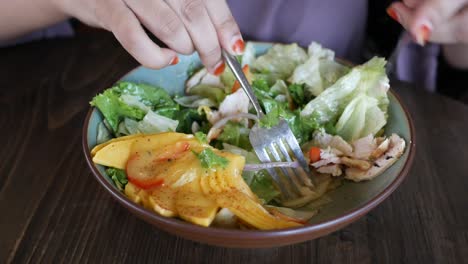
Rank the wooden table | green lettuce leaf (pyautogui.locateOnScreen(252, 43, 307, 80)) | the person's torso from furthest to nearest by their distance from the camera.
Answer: the person's torso, green lettuce leaf (pyautogui.locateOnScreen(252, 43, 307, 80)), the wooden table

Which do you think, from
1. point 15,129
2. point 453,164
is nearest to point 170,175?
point 15,129

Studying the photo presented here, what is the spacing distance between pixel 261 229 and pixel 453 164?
0.54m

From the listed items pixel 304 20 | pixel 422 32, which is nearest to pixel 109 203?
pixel 422 32

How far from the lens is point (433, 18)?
87 cm

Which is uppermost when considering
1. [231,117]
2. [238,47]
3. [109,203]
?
[238,47]

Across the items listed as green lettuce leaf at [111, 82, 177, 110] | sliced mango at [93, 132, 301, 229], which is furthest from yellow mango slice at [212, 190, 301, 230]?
green lettuce leaf at [111, 82, 177, 110]

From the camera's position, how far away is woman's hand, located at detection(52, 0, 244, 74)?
0.85 m

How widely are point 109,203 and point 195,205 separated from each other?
0.26m

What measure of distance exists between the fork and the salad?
0.6 inches

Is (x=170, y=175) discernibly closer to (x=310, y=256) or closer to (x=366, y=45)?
(x=310, y=256)

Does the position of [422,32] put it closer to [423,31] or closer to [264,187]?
[423,31]

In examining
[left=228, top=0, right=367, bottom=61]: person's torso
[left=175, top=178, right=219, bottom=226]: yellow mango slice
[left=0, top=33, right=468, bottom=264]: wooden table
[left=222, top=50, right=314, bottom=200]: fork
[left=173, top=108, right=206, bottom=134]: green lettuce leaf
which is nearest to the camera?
[left=175, top=178, right=219, bottom=226]: yellow mango slice

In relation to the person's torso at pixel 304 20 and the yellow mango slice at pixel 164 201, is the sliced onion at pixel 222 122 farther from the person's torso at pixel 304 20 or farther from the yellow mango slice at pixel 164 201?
the person's torso at pixel 304 20

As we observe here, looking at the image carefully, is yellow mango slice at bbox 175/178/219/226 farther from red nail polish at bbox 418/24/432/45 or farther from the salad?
red nail polish at bbox 418/24/432/45
